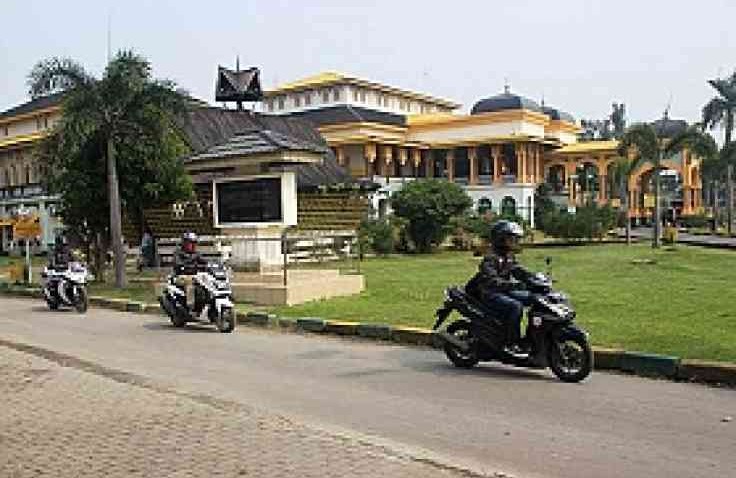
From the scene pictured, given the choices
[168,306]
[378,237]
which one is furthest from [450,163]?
[168,306]

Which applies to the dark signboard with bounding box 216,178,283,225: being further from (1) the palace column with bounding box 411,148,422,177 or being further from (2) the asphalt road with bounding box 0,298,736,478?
(1) the palace column with bounding box 411,148,422,177

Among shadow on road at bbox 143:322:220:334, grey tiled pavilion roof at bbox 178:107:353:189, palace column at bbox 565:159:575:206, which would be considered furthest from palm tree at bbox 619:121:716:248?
palace column at bbox 565:159:575:206

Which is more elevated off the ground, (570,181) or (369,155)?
(369,155)

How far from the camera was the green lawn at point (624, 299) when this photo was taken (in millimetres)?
9828

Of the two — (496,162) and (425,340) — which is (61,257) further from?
(496,162)

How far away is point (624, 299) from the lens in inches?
565

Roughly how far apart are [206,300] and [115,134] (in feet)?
31.2

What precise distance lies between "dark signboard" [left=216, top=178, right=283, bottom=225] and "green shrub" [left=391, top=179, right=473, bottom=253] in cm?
1507

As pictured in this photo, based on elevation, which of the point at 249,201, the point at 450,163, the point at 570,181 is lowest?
the point at 249,201

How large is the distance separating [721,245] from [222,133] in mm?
20894

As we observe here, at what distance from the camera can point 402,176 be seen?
59.1 m

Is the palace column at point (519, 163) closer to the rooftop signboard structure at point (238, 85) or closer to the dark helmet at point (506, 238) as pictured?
the rooftop signboard structure at point (238, 85)

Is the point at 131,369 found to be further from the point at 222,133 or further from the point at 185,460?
the point at 222,133

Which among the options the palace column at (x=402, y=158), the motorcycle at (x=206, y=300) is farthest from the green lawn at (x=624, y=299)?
the palace column at (x=402, y=158)
